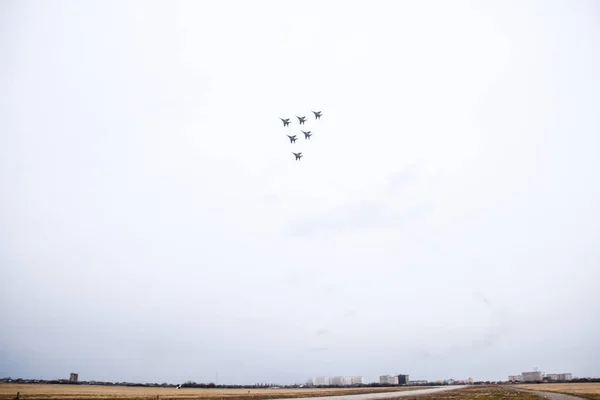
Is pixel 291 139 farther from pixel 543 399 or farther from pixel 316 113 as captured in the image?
pixel 543 399

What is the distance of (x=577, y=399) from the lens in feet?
242

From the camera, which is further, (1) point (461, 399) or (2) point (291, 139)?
(2) point (291, 139)

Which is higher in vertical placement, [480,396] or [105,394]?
[105,394]

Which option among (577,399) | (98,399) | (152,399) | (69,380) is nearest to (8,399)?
(98,399)

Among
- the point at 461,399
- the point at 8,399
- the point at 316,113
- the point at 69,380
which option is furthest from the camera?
the point at 69,380

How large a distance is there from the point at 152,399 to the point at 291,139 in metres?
63.2

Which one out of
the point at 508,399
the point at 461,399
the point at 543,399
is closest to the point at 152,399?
the point at 461,399

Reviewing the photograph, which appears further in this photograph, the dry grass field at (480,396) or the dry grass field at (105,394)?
the dry grass field at (105,394)

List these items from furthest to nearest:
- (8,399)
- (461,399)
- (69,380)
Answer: (69,380), (461,399), (8,399)

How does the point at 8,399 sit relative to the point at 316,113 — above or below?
below

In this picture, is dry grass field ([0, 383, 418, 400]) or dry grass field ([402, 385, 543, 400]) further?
dry grass field ([0, 383, 418, 400])

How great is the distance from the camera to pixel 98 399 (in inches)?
3159

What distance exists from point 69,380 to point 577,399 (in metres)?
209

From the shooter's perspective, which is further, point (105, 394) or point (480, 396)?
point (105, 394)
